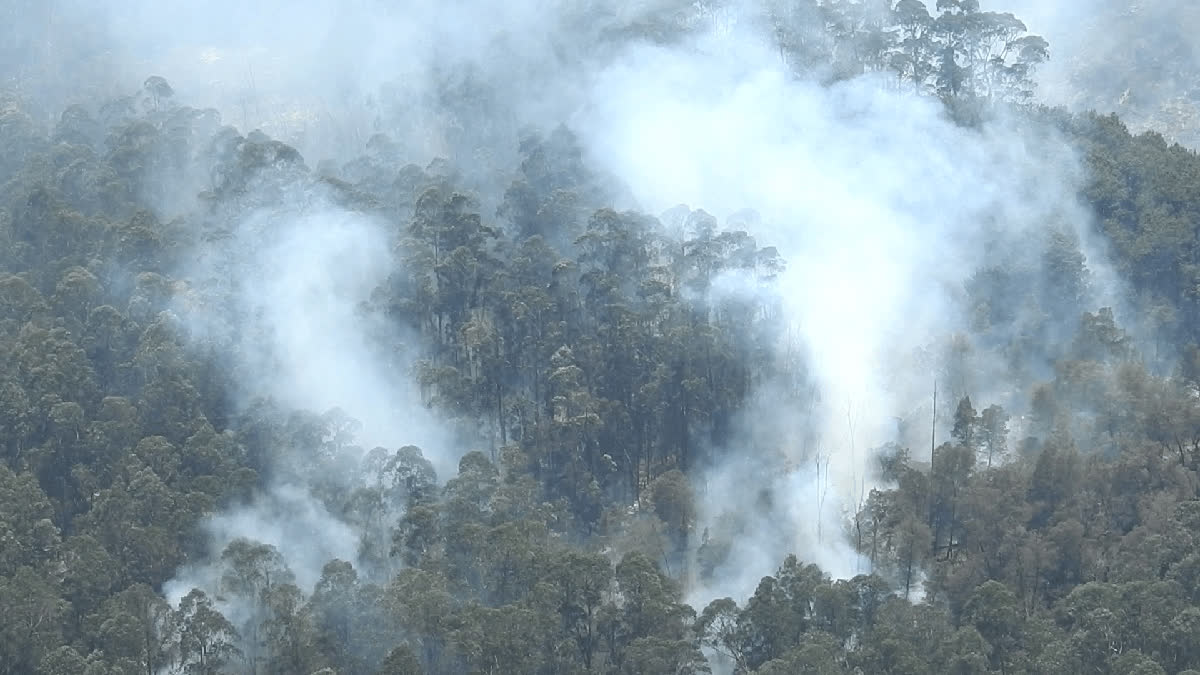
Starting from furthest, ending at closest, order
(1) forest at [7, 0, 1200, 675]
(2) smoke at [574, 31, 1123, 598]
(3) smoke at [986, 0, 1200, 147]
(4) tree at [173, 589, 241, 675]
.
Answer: (3) smoke at [986, 0, 1200, 147]
(2) smoke at [574, 31, 1123, 598]
(1) forest at [7, 0, 1200, 675]
(4) tree at [173, 589, 241, 675]

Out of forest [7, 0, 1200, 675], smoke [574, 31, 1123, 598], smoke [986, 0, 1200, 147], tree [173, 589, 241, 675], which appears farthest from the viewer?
smoke [986, 0, 1200, 147]

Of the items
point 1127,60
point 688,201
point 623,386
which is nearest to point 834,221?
point 688,201

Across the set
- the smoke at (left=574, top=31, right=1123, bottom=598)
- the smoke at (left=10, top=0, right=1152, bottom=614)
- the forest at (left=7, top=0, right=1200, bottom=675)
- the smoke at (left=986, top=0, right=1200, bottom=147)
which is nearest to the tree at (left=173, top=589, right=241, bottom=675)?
the forest at (left=7, top=0, right=1200, bottom=675)

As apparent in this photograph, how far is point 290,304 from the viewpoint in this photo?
86.1 m

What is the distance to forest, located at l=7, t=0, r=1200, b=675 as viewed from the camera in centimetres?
6600

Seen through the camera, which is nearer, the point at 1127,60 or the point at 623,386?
the point at 623,386

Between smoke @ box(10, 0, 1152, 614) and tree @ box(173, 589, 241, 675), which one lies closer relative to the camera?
tree @ box(173, 589, 241, 675)

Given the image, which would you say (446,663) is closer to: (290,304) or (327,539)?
(327,539)

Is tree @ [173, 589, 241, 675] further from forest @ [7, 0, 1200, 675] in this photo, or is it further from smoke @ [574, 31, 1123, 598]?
smoke @ [574, 31, 1123, 598]

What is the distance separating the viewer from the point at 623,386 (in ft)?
269

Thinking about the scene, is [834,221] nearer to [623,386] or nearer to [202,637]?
[623,386]

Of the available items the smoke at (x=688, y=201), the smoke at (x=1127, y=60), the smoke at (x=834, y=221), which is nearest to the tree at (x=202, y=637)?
the smoke at (x=688, y=201)

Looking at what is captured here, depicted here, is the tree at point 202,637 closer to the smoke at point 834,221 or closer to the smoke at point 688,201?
the smoke at point 688,201

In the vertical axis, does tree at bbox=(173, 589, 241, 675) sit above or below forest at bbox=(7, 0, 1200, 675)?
below
